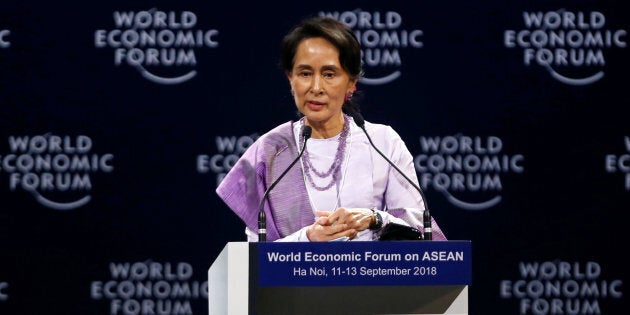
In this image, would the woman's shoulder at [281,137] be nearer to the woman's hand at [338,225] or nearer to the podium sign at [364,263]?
the woman's hand at [338,225]

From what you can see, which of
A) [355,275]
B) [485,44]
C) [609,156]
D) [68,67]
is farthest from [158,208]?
[355,275]

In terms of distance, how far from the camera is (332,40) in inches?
128

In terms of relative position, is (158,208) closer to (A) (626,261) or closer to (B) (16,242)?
(B) (16,242)

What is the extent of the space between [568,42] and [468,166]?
2.42 feet

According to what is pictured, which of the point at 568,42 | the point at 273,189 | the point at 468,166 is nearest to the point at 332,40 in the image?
the point at 273,189

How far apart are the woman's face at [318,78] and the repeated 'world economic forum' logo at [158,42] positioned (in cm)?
139

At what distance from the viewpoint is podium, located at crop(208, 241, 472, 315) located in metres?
2.23

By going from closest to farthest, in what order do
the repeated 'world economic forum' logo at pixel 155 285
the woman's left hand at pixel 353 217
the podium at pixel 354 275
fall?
the podium at pixel 354 275 → the woman's left hand at pixel 353 217 → the repeated 'world economic forum' logo at pixel 155 285

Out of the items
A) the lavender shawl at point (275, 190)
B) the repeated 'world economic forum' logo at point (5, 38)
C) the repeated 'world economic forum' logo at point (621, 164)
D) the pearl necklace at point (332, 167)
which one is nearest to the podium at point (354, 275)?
the lavender shawl at point (275, 190)

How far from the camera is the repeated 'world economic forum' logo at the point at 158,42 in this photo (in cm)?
457

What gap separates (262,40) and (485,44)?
103cm

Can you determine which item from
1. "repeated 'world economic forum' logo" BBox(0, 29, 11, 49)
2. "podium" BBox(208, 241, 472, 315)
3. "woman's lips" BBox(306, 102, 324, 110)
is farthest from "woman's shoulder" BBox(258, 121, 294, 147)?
"repeated 'world economic forum' logo" BBox(0, 29, 11, 49)

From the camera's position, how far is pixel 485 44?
459 cm

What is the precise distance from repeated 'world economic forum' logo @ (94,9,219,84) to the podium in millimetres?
2336
